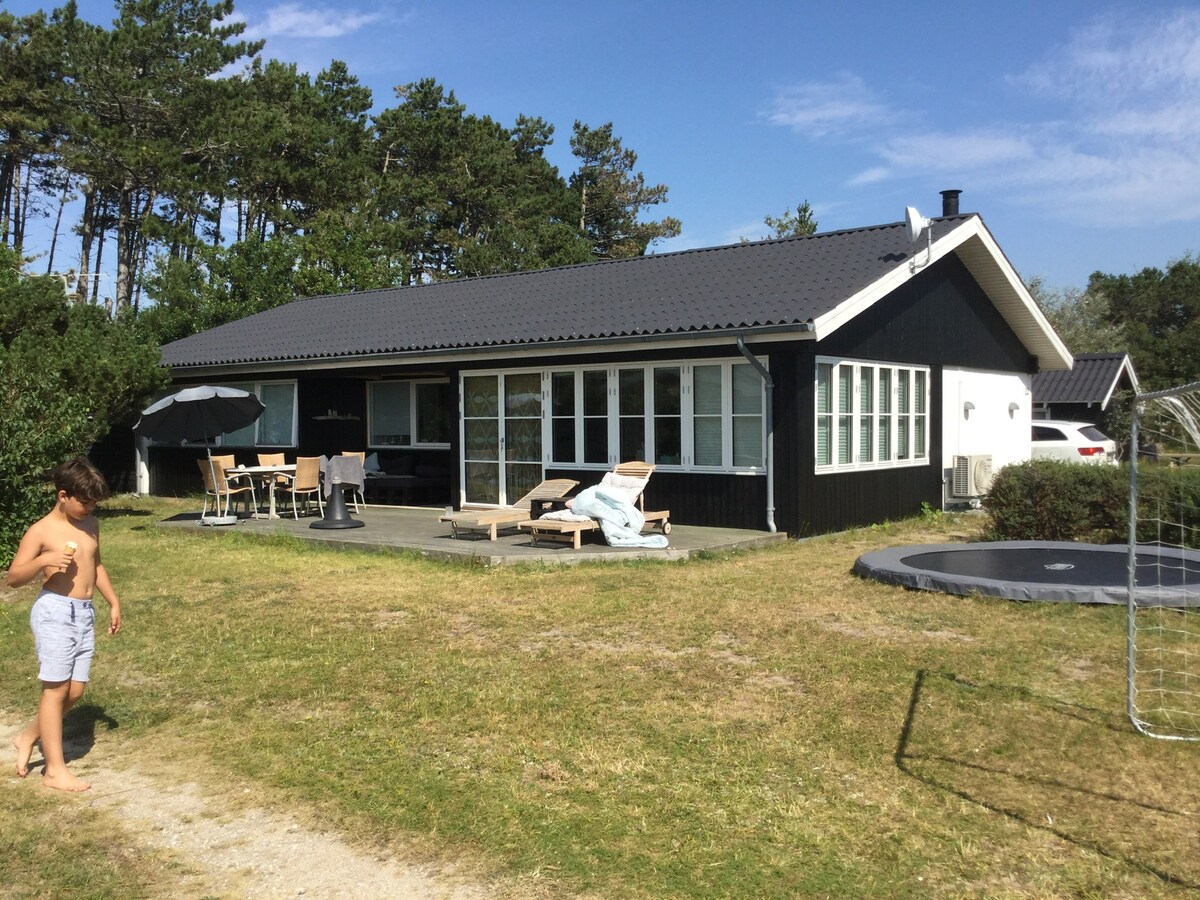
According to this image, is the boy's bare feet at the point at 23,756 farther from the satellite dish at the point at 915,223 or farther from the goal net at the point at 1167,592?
the satellite dish at the point at 915,223

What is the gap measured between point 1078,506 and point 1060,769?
7831mm

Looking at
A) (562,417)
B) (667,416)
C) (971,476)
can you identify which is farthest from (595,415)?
(971,476)

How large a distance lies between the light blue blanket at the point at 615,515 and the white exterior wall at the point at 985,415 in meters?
6.96

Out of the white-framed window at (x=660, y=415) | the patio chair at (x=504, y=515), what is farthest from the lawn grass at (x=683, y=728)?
the white-framed window at (x=660, y=415)

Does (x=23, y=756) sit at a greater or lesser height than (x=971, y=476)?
lesser

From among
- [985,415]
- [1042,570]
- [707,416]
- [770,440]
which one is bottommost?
[1042,570]

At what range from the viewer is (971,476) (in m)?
16.4

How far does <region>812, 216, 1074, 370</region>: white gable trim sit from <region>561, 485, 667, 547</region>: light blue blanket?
2998 mm

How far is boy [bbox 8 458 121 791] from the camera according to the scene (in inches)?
184

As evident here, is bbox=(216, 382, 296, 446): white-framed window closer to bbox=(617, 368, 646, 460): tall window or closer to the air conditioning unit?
bbox=(617, 368, 646, 460): tall window

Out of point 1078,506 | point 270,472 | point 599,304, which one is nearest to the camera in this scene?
point 1078,506

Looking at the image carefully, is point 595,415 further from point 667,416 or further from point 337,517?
point 337,517

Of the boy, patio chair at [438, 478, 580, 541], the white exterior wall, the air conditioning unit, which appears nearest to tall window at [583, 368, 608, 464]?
patio chair at [438, 478, 580, 541]

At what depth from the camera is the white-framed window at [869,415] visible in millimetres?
13469
